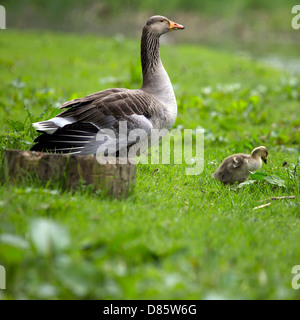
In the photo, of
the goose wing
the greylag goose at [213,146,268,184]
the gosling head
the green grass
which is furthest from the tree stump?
the gosling head

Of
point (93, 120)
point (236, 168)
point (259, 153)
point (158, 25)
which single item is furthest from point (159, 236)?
point (158, 25)

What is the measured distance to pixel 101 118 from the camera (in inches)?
162

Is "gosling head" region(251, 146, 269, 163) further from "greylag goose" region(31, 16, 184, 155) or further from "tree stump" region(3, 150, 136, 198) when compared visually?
"tree stump" region(3, 150, 136, 198)

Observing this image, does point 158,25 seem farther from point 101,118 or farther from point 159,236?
point 159,236

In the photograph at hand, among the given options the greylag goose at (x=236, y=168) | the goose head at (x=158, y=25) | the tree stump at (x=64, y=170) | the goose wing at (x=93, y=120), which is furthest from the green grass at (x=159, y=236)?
the goose head at (x=158, y=25)

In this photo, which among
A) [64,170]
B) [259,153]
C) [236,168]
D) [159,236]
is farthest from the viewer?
[259,153]

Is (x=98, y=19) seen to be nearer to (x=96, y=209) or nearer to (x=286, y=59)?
(x=286, y=59)

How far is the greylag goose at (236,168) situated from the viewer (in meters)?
4.43

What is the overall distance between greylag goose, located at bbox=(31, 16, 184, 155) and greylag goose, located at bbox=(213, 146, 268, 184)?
808 millimetres

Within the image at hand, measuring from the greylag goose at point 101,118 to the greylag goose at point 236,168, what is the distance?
0.81 m

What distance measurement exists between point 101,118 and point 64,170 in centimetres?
92

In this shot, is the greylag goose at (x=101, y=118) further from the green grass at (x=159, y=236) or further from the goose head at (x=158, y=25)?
the goose head at (x=158, y=25)

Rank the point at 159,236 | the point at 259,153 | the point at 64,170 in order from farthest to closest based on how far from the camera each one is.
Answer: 1. the point at 259,153
2. the point at 64,170
3. the point at 159,236
